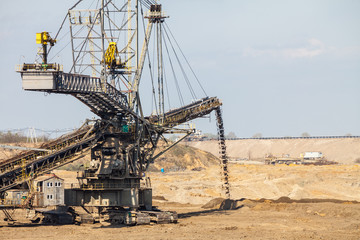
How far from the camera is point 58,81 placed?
44000mm

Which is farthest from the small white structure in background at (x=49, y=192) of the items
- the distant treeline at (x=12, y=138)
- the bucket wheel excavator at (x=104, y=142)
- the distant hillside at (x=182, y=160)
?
the distant hillside at (x=182, y=160)

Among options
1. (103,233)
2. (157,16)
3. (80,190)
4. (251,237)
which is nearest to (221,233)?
(251,237)

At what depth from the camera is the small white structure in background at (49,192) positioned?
47366 millimetres

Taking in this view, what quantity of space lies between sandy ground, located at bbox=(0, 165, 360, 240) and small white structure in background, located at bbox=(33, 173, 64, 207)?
2.09m

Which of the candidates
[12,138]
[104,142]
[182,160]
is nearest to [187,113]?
[104,142]

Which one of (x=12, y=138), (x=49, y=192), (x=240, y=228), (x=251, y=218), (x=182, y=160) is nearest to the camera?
(x=240, y=228)

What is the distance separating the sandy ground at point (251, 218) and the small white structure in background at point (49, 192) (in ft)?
6.86

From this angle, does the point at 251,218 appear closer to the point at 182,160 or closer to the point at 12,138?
the point at 12,138

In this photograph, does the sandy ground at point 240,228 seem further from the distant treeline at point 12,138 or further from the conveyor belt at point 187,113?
the distant treeline at point 12,138

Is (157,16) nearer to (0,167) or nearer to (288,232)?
(0,167)

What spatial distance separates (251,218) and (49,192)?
1912 centimetres

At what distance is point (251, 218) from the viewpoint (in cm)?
5525

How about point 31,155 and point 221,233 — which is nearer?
point 221,233

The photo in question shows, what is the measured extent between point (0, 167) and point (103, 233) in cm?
1098
